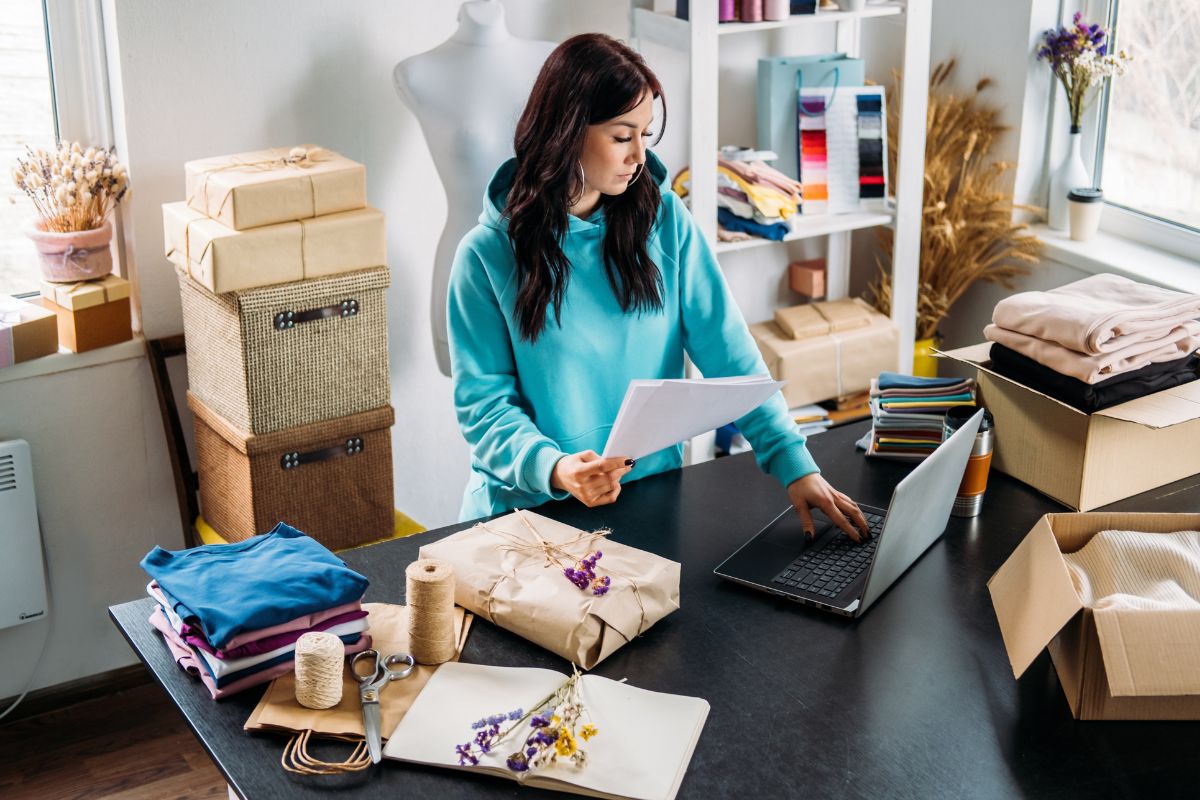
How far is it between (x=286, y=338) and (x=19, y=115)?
854mm

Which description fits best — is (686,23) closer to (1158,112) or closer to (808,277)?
(808,277)

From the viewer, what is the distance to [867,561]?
1.87 m

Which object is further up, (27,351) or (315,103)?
(315,103)

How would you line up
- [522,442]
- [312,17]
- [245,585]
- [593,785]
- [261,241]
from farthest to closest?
1. [312,17]
2. [261,241]
3. [522,442]
4. [245,585]
5. [593,785]

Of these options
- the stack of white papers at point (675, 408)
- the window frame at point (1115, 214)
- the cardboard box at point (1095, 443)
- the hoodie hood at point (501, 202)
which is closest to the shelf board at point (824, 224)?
the window frame at point (1115, 214)

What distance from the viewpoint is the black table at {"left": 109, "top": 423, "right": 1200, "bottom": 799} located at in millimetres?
1410

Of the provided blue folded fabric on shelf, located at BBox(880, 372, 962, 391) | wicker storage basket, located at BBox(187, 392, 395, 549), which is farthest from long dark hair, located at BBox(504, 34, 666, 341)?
wicker storage basket, located at BBox(187, 392, 395, 549)

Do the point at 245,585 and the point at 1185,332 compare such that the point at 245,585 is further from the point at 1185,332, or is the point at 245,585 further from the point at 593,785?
the point at 1185,332

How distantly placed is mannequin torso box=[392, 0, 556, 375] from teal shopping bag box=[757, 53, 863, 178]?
0.80 m

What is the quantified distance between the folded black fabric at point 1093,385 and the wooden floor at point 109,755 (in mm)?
1865

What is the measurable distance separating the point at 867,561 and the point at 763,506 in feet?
0.78

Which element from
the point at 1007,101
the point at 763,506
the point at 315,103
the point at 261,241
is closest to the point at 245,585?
the point at 763,506

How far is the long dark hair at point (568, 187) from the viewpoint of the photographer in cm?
204

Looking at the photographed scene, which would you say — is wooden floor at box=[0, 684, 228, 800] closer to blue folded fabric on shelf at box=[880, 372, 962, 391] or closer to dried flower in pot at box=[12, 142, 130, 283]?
dried flower in pot at box=[12, 142, 130, 283]
